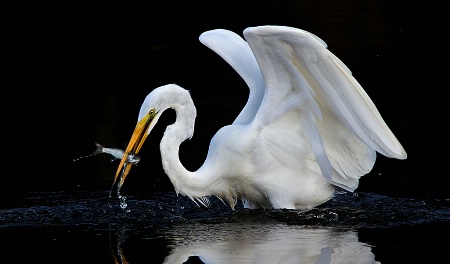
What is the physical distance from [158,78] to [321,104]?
6341mm

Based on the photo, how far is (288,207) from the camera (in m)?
7.96

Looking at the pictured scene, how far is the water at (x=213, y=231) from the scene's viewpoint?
641cm

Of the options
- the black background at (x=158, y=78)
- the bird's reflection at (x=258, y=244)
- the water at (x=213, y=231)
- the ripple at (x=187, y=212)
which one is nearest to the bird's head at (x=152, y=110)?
the ripple at (x=187, y=212)

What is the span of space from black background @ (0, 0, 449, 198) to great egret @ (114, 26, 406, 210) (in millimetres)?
778

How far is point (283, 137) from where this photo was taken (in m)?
7.86

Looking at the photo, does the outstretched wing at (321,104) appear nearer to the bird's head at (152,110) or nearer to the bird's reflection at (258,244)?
the bird's head at (152,110)

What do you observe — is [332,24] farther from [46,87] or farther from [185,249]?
[185,249]

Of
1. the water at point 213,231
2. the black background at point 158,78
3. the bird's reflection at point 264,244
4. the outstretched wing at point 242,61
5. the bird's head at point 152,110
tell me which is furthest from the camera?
the black background at point 158,78

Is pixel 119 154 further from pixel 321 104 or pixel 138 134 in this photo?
pixel 321 104

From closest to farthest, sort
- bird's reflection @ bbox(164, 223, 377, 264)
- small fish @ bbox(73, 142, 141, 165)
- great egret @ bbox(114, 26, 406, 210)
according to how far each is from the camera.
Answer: bird's reflection @ bbox(164, 223, 377, 264), great egret @ bbox(114, 26, 406, 210), small fish @ bbox(73, 142, 141, 165)

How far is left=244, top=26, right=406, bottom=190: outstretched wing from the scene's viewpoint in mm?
7098

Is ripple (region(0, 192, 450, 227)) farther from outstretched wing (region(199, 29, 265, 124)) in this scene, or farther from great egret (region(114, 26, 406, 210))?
outstretched wing (region(199, 29, 265, 124))

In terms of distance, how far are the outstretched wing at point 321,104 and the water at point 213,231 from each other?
0.44 m

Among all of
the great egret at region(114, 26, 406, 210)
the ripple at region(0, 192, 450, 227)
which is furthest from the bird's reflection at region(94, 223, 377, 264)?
the great egret at region(114, 26, 406, 210)
